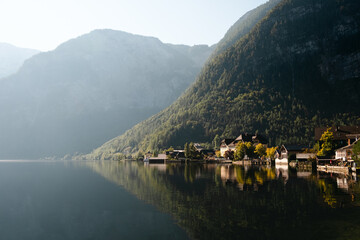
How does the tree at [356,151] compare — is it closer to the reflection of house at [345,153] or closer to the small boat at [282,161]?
the reflection of house at [345,153]

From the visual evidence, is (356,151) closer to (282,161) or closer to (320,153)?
(320,153)

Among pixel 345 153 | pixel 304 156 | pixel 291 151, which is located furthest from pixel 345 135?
pixel 345 153

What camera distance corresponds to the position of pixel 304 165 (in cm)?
10356

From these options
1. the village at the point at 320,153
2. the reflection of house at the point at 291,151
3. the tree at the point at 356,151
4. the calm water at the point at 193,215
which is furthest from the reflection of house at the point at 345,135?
the calm water at the point at 193,215

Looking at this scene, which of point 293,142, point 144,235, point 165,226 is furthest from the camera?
point 293,142

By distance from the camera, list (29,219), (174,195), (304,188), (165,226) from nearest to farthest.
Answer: (165,226) → (29,219) → (174,195) → (304,188)

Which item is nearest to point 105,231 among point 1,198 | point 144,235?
point 144,235

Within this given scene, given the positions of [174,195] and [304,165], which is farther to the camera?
[304,165]

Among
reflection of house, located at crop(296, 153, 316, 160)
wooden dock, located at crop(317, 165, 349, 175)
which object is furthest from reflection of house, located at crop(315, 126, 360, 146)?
wooden dock, located at crop(317, 165, 349, 175)

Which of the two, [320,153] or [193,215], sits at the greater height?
[320,153]

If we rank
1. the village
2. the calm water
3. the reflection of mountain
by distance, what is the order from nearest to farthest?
the reflection of mountain < the calm water < the village

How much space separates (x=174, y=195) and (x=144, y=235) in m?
18.8

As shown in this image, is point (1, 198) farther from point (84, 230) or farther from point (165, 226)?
point (165, 226)

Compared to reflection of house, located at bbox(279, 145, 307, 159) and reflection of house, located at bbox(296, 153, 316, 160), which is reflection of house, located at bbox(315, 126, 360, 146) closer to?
reflection of house, located at bbox(296, 153, 316, 160)
